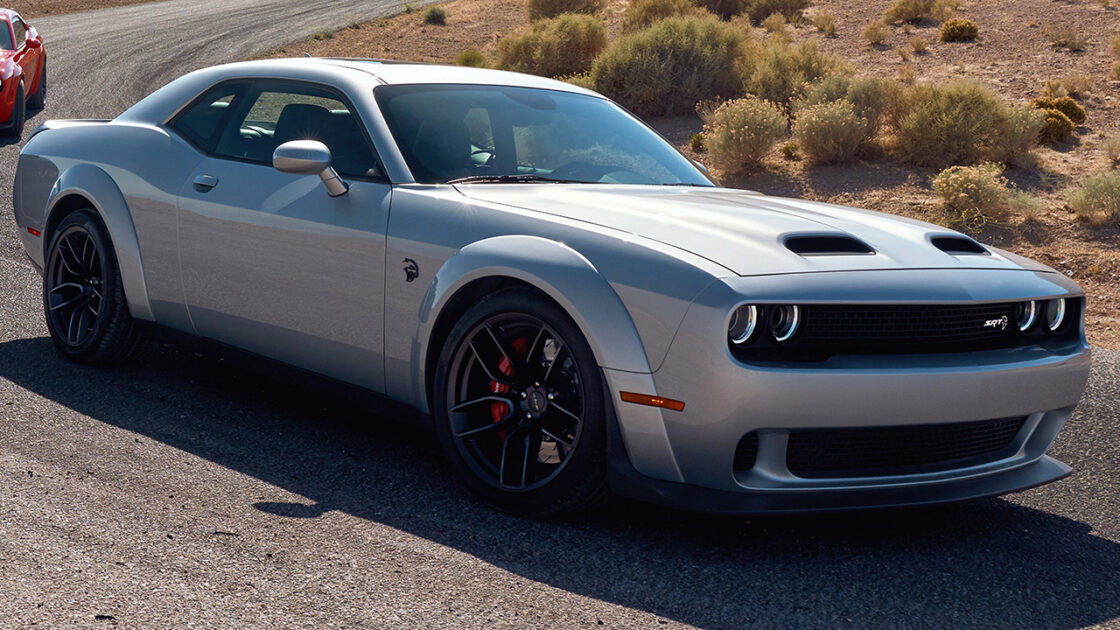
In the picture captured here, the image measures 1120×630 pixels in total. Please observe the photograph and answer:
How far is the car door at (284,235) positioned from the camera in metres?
4.47

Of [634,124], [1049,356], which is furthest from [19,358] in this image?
[1049,356]

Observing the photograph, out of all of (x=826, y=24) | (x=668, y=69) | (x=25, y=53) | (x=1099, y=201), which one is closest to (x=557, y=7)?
(x=826, y=24)

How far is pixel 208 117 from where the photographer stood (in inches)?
214

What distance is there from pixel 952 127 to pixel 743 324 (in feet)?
39.7

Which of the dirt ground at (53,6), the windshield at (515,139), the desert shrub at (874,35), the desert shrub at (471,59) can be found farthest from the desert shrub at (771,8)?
the windshield at (515,139)

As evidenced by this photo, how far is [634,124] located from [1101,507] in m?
2.50

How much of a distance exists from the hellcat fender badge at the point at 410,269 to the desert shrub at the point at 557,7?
28.3m

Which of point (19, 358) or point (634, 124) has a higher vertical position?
point (634, 124)

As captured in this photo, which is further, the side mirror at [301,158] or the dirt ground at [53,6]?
the dirt ground at [53,6]

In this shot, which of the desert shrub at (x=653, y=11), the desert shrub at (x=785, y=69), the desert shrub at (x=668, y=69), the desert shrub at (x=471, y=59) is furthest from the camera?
the desert shrub at (x=471, y=59)

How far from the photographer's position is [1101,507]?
174 inches

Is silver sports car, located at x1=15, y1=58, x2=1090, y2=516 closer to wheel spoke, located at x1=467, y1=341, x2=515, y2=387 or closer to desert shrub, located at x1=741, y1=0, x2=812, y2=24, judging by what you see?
wheel spoke, located at x1=467, y1=341, x2=515, y2=387

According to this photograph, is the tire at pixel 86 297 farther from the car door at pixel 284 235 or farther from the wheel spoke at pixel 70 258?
the car door at pixel 284 235

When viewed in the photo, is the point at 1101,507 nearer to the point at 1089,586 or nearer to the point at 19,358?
the point at 1089,586
